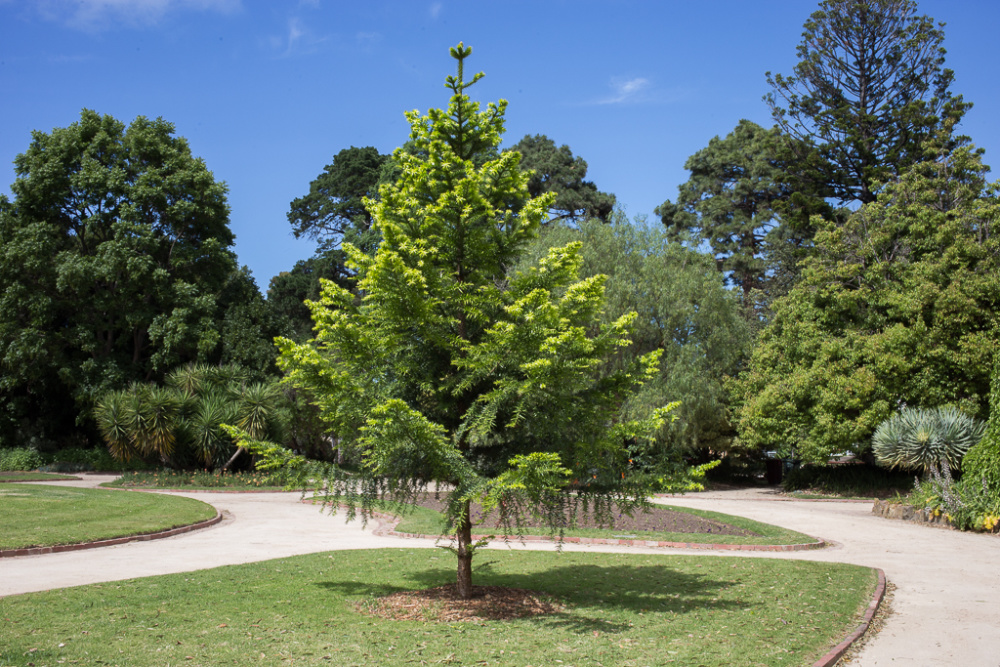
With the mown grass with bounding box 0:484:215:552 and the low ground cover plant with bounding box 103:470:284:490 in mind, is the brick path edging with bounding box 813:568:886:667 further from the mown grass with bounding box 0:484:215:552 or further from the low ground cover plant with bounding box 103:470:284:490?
the low ground cover plant with bounding box 103:470:284:490

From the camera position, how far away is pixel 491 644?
6887 mm

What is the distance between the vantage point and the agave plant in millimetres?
19109

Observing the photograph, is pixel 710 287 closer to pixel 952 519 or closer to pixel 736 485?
pixel 736 485

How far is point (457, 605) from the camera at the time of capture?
8375 millimetres

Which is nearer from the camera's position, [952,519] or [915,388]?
[952,519]

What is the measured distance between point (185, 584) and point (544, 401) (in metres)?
5.35

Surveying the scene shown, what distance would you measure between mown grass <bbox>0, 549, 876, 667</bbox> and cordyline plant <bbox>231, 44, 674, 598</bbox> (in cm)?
118

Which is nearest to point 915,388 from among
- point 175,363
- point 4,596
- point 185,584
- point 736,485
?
point 736,485

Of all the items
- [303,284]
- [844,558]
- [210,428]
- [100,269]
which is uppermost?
[303,284]

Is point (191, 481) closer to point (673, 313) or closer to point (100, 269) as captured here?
point (100, 269)

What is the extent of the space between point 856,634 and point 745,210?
4513 centimetres

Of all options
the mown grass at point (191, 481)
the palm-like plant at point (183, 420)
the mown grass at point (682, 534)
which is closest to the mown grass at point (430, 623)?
the mown grass at point (682, 534)

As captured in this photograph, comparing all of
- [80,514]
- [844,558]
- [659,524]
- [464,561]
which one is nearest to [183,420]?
[80,514]

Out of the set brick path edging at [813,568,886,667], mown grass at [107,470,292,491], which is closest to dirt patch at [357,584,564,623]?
brick path edging at [813,568,886,667]
